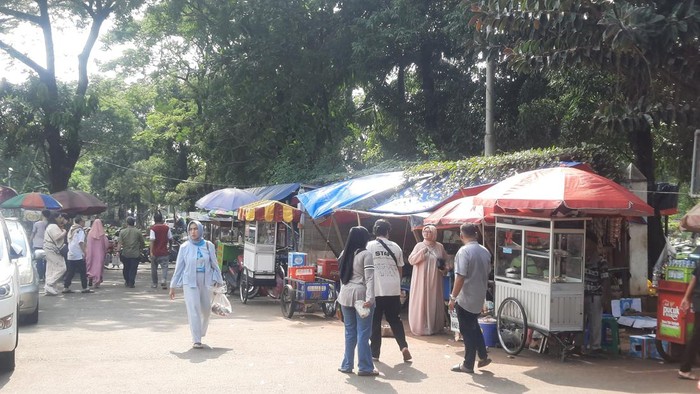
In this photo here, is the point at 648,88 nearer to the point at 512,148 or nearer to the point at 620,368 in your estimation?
the point at 620,368

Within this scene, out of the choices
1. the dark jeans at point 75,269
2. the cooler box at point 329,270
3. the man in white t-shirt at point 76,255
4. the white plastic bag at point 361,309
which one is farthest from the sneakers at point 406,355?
the dark jeans at point 75,269

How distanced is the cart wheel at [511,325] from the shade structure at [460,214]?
131 centimetres

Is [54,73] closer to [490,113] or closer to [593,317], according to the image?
[490,113]

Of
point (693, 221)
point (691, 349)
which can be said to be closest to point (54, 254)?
point (693, 221)

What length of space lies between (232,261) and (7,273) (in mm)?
9263

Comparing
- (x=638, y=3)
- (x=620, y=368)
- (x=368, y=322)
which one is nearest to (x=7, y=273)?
(x=368, y=322)

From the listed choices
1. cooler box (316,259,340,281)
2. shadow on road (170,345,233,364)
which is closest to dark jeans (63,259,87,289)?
cooler box (316,259,340,281)

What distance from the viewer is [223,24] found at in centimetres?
2445

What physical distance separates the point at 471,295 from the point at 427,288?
3114mm

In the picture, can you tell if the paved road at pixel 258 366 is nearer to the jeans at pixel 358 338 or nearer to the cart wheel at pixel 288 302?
the jeans at pixel 358 338

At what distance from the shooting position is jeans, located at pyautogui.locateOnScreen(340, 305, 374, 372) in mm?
7754

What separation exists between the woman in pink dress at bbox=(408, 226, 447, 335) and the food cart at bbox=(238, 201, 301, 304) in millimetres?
4066

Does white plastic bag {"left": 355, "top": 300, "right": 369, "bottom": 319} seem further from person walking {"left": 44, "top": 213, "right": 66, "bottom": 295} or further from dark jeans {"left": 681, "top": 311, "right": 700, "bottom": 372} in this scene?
person walking {"left": 44, "top": 213, "right": 66, "bottom": 295}

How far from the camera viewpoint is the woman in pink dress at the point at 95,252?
1744 centimetres
